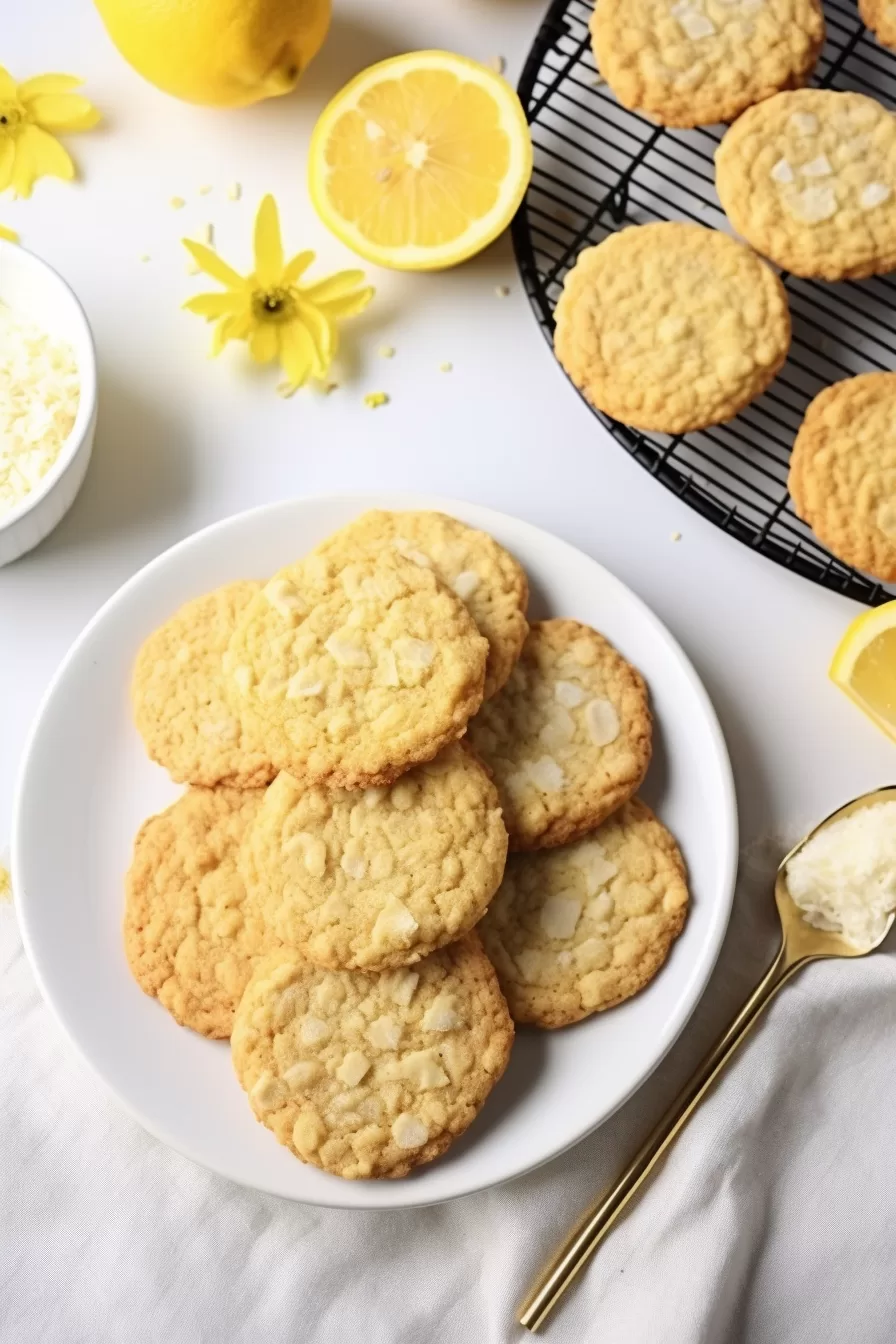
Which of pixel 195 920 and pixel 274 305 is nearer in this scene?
pixel 195 920

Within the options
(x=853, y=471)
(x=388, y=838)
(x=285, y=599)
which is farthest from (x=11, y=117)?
(x=853, y=471)

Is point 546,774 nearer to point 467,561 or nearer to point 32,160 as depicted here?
point 467,561

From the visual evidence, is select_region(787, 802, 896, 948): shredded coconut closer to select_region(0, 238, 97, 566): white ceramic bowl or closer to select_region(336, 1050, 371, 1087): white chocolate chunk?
select_region(336, 1050, 371, 1087): white chocolate chunk

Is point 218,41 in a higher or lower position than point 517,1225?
higher

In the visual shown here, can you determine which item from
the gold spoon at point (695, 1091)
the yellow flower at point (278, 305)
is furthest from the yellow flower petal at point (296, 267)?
the gold spoon at point (695, 1091)

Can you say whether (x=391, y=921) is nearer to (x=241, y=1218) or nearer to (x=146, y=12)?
(x=241, y=1218)

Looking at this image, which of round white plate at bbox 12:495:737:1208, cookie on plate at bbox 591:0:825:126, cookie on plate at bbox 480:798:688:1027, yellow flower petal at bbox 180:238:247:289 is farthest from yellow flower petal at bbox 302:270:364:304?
cookie on plate at bbox 480:798:688:1027

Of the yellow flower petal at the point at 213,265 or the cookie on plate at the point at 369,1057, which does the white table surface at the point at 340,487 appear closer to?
the yellow flower petal at the point at 213,265
